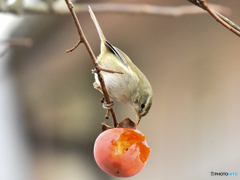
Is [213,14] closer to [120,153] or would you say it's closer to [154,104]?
[120,153]

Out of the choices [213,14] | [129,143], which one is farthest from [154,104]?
[213,14]

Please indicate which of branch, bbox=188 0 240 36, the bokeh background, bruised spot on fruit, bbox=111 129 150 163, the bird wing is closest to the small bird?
the bird wing

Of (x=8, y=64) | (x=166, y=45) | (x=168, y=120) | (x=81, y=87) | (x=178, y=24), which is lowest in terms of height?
(x=168, y=120)

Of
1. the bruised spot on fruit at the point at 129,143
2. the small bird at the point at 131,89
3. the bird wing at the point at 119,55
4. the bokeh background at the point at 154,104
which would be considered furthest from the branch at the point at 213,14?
the bokeh background at the point at 154,104

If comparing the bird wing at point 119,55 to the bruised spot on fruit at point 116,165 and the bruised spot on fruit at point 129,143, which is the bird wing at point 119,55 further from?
the bruised spot on fruit at point 116,165

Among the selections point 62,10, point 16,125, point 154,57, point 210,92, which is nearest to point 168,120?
point 210,92

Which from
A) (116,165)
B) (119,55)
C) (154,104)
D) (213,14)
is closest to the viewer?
(213,14)

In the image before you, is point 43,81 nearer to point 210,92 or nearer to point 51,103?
point 51,103
